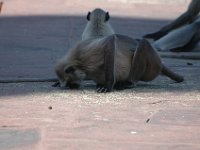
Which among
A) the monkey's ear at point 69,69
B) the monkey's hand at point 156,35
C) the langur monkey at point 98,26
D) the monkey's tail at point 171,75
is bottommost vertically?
the monkey's hand at point 156,35

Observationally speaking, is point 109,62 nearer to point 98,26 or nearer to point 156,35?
point 98,26

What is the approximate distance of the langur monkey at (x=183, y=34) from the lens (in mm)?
9008

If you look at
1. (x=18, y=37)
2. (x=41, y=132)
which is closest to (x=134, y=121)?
(x=41, y=132)

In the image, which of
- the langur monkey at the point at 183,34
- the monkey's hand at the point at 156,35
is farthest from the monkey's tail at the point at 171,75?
the monkey's hand at the point at 156,35

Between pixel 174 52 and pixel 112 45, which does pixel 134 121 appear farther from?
pixel 174 52

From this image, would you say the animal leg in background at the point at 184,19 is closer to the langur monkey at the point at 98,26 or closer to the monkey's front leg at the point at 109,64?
the langur monkey at the point at 98,26

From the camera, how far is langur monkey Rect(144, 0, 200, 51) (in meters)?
9.01

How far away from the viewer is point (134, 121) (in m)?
4.91

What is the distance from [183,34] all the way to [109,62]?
3.29 meters

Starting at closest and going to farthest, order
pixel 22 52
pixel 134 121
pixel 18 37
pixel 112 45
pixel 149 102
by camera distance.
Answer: pixel 134 121 → pixel 149 102 → pixel 112 45 → pixel 22 52 → pixel 18 37

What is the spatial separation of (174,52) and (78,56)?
10.0ft

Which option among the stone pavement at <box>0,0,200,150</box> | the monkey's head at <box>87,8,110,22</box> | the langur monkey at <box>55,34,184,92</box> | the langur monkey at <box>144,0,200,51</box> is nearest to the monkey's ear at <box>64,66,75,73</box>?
the langur monkey at <box>55,34,184,92</box>

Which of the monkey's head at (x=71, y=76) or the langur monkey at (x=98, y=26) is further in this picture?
the langur monkey at (x=98, y=26)

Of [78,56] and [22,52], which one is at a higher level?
[78,56]
